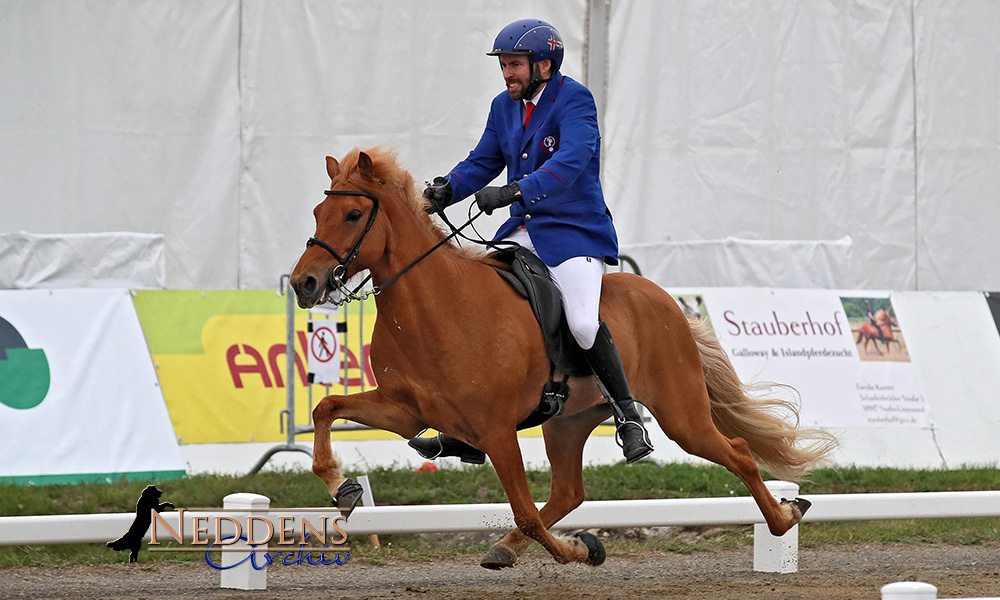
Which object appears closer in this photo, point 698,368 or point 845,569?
point 698,368

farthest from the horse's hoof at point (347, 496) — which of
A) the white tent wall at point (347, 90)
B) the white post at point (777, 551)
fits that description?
the white tent wall at point (347, 90)

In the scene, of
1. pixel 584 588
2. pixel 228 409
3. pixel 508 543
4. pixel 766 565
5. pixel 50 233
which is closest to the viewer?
pixel 508 543

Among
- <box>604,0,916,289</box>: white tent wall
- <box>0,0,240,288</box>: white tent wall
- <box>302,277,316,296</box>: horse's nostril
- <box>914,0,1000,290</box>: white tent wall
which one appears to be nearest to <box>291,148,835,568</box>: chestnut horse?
<box>302,277,316,296</box>: horse's nostril

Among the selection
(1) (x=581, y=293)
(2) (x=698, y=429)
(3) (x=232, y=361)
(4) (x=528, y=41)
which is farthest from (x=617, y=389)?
(3) (x=232, y=361)

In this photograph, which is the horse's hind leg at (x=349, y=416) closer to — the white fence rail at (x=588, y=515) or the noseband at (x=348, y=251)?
the noseband at (x=348, y=251)

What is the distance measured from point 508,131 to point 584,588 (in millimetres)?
2294

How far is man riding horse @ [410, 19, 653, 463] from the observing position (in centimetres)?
536

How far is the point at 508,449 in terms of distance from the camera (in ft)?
16.7

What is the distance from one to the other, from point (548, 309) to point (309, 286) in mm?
1110

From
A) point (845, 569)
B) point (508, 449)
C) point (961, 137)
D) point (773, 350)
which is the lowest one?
point (845, 569)

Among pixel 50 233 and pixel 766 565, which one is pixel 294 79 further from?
pixel 766 565

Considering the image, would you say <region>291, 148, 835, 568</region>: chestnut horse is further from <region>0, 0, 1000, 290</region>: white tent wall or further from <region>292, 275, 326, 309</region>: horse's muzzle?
A: <region>0, 0, 1000, 290</region>: white tent wall

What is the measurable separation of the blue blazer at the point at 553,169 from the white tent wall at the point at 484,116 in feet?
17.3

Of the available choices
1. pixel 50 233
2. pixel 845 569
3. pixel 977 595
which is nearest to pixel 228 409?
pixel 50 233
